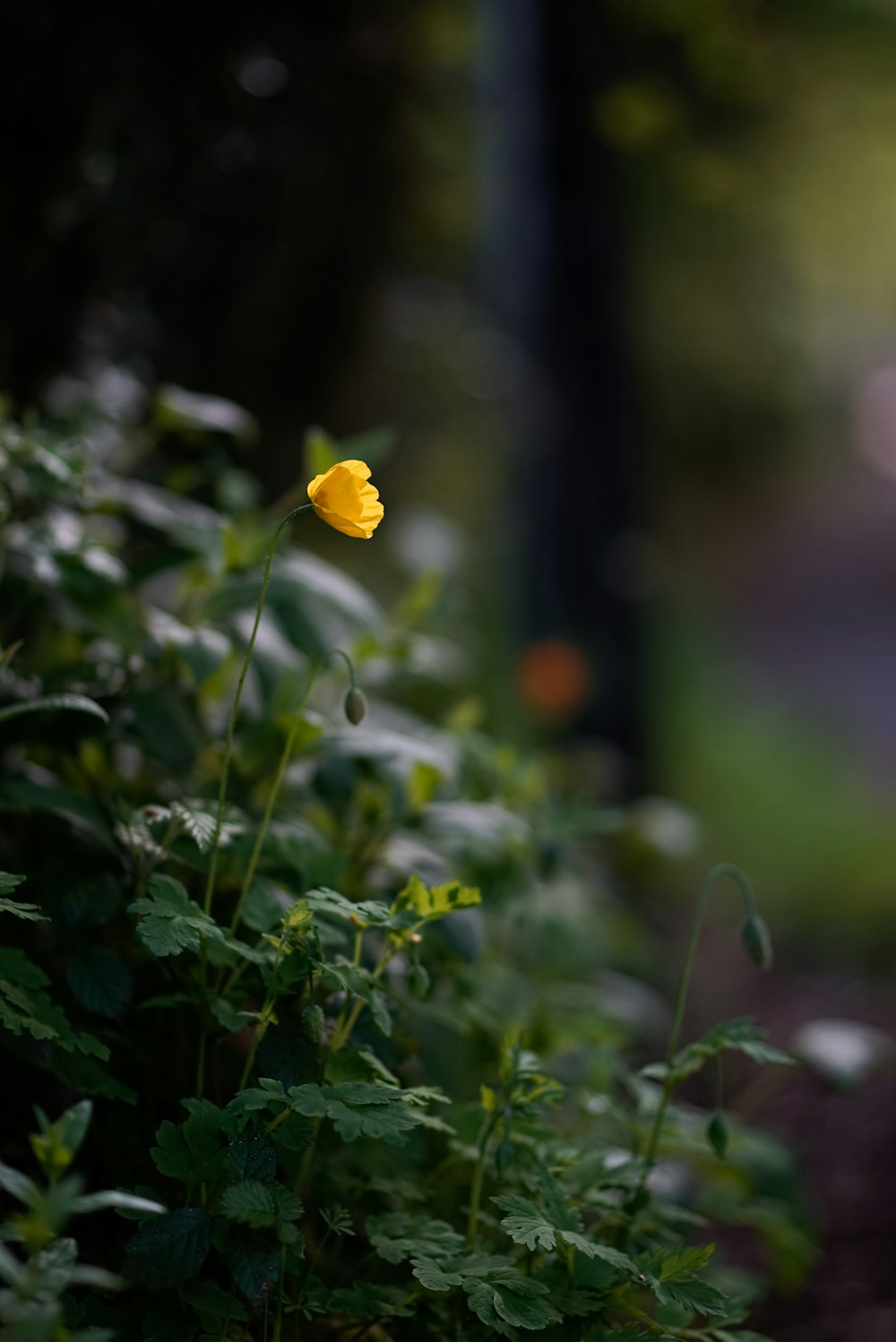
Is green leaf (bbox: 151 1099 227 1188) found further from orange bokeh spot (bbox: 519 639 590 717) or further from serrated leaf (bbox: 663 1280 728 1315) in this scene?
orange bokeh spot (bbox: 519 639 590 717)

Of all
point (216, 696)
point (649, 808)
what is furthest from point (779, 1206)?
point (216, 696)

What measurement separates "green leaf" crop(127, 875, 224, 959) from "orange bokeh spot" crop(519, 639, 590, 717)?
6.87ft

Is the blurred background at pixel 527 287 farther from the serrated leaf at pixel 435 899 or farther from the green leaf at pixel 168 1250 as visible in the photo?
the green leaf at pixel 168 1250

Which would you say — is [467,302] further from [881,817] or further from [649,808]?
[881,817]

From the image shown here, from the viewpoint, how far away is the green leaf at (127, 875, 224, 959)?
79 cm

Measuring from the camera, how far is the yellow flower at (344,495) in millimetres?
840

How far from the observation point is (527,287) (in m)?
3.15

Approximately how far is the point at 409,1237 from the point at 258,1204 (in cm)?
17

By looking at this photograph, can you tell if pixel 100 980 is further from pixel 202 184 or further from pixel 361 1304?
pixel 202 184

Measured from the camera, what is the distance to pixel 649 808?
2141 mm

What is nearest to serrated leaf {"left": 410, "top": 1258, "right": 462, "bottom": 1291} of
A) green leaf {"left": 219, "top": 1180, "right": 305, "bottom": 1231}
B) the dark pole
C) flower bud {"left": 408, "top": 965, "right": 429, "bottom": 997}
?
green leaf {"left": 219, "top": 1180, "right": 305, "bottom": 1231}

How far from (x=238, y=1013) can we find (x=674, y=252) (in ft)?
Result: 10.5

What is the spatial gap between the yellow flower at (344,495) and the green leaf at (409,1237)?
0.56 meters

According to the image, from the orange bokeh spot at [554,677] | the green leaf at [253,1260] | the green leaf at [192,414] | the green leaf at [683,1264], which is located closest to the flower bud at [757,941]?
the green leaf at [683,1264]
